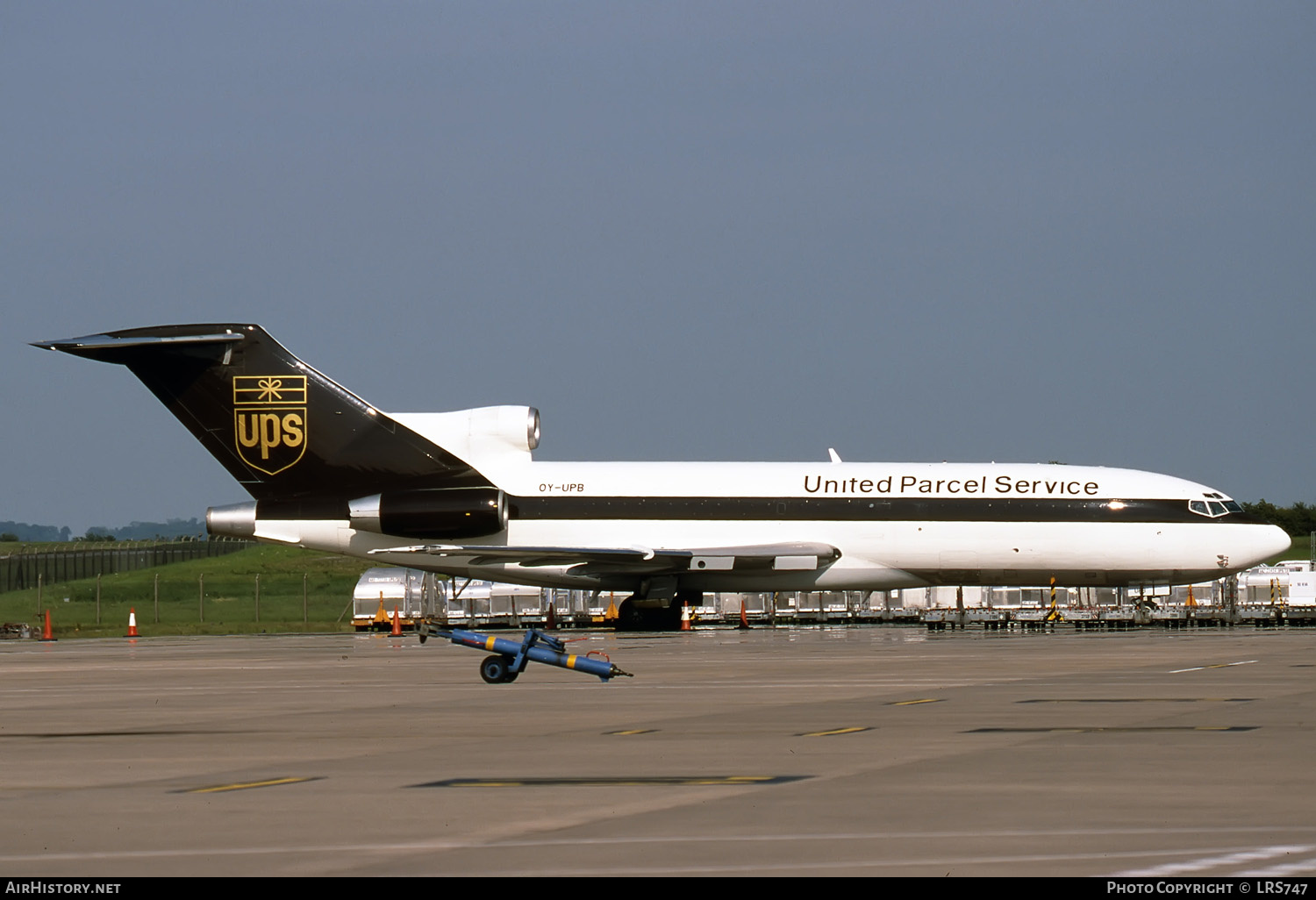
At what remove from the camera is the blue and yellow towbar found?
2244 centimetres

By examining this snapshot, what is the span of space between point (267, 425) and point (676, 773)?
113 feet

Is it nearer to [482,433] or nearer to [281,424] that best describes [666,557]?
[482,433]

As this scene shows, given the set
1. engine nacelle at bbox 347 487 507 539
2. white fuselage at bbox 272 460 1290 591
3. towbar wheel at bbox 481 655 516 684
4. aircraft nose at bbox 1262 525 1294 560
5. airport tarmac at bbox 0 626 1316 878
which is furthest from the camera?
engine nacelle at bbox 347 487 507 539

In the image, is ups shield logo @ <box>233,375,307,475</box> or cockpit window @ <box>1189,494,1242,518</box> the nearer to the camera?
cockpit window @ <box>1189,494,1242,518</box>

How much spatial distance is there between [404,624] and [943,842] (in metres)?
42.7

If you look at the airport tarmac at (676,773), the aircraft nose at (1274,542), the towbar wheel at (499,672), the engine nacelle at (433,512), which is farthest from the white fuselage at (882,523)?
the towbar wheel at (499,672)

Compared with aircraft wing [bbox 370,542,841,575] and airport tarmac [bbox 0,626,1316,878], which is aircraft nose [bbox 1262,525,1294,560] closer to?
aircraft wing [bbox 370,542,841,575]

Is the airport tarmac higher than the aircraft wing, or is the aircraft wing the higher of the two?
the aircraft wing

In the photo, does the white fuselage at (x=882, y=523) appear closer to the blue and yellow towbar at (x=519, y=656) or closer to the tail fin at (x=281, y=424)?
the tail fin at (x=281, y=424)

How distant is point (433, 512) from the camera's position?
144 ft

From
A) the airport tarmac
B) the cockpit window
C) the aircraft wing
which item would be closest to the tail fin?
the aircraft wing

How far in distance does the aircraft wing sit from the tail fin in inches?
103

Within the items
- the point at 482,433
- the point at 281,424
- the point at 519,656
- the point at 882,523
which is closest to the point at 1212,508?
the point at 882,523

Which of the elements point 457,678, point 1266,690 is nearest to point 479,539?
point 457,678
